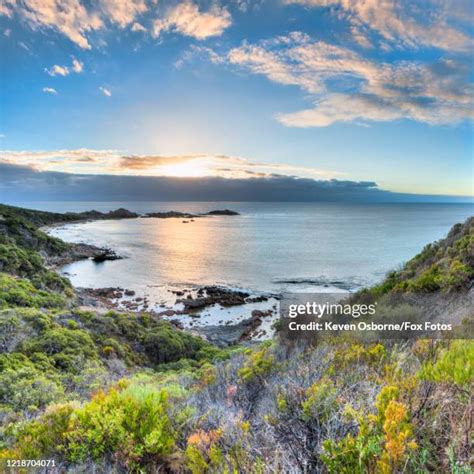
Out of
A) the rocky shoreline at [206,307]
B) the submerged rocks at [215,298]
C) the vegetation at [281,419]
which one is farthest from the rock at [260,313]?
the vegetation at [281,419]

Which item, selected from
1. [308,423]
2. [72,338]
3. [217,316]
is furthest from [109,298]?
[308,423]

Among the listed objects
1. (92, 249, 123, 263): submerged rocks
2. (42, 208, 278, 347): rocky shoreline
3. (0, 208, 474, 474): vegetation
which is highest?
(0, 208, 474, 474): vegetation

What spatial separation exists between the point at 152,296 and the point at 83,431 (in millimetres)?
29470

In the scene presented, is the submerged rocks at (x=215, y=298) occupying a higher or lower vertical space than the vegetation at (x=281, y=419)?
lower

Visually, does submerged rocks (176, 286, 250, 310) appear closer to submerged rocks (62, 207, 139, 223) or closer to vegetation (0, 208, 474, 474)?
vegetation (0, 208, 474, 474)

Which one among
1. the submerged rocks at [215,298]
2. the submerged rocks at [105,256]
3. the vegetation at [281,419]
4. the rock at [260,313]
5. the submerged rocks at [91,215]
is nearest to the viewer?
the vegetation at [281,419]

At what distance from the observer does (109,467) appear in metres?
2.91

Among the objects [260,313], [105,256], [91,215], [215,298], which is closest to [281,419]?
[260,313]

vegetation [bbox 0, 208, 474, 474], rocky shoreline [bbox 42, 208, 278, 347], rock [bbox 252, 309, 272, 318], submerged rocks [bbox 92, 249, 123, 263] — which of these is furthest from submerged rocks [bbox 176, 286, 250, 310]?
submerged rocks [bbox 92, 249, 123, 263]

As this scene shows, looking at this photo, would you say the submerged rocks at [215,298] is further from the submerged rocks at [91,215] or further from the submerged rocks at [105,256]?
the submerged rocks at [91,215]

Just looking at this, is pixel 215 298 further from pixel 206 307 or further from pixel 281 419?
pixel 281 419

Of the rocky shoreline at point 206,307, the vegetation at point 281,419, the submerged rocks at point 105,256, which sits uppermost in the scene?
the vegetation at point 281,419

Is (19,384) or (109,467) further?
(19,384)

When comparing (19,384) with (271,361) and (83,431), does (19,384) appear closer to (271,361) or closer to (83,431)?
(83,431)
